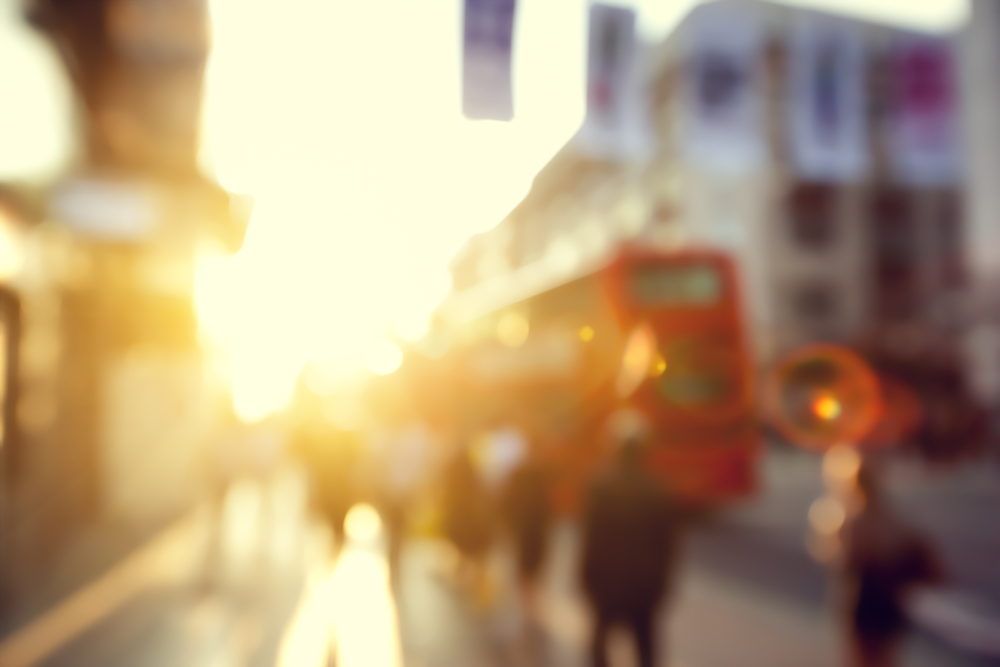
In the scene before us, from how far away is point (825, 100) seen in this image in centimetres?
1156

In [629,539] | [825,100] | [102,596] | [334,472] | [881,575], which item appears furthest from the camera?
[825,100]

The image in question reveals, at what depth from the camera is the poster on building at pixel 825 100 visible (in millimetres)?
11516

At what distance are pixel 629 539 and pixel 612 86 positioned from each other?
7.72 metres

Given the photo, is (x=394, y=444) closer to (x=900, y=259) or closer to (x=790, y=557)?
(x=790, y=557)

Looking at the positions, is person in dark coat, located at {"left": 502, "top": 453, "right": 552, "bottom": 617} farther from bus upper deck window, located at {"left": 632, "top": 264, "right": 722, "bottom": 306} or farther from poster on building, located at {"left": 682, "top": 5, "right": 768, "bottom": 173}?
poster on building, located at {"left": 682, "top": 5, "right": 768, "bottom": 173}

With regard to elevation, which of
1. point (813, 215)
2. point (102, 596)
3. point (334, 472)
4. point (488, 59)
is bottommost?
point (102, 596)

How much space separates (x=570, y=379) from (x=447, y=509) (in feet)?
10.2

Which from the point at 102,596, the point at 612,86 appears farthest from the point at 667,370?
the point at 102,596

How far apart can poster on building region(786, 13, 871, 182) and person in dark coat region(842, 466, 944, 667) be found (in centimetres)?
916

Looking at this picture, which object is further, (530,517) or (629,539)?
(530,517)

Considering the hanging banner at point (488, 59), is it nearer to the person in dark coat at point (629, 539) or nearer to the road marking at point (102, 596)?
the person in dark coat at point (629, 539)

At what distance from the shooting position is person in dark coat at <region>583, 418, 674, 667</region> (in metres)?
3.70

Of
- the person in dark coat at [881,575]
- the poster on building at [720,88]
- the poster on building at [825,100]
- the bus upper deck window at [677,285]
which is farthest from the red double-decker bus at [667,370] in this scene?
the person in dark coat at [881,575]

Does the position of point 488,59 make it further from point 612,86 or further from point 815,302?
point 815,302
